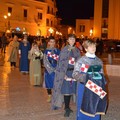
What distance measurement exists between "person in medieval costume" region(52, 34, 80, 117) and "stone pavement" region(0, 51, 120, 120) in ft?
1.06

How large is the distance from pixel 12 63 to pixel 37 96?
9.22m

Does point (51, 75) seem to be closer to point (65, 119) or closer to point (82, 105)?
point (65, 119)

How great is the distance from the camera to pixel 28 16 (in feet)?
237

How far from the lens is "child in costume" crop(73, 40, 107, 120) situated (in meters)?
6.56

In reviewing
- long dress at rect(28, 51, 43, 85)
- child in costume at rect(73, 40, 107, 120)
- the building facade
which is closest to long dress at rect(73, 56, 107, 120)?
child in costume at rect(73, 40, 107, 120)

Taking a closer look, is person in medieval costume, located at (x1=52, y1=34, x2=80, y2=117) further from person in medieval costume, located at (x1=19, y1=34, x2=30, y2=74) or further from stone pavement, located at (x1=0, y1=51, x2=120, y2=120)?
person in medieval costume, located at (x1=19, y1=34, x2=30, y2=74)

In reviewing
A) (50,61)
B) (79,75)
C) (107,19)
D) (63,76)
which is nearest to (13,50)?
(50,61)

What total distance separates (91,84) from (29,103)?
3.25 m

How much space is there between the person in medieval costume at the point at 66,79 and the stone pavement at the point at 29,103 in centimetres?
32

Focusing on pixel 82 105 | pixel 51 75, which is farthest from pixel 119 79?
pixel 82 105

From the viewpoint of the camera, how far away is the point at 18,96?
10508mm

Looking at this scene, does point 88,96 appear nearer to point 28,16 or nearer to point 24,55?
point 24,55

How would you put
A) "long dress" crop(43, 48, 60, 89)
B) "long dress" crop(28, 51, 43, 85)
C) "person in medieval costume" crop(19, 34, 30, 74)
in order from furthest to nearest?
"person in medieval costume" crop(19, 34, 30, 74), "long dress" crop(28, 51, 43, 85), "long dress" crop(43, 48, 60, 89)

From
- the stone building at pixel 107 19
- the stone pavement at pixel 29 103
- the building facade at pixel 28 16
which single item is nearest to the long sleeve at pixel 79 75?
the stone pavement at pixel 29 103
